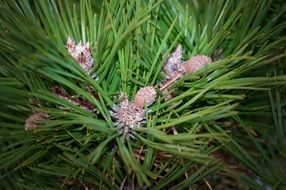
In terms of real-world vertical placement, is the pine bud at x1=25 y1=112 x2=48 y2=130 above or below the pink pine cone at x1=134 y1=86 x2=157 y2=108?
below

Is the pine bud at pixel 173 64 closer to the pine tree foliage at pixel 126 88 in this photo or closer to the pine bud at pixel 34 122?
the pine tree foliage at pixel 126 88

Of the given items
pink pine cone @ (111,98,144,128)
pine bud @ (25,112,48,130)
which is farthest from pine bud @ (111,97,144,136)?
pine bud @ (25,112,48,130)

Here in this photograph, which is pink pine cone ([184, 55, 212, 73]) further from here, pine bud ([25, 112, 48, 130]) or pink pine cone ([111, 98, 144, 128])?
pine bud ([25, 112, 48, 130])

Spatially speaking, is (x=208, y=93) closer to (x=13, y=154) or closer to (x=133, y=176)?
(x=133, y=176)

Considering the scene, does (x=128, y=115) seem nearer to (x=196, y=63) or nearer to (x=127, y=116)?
(x=127, y=116)

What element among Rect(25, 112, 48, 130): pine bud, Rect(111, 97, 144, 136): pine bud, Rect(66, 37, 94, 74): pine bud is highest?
Rect(66, 37, 94, 74): pine bud

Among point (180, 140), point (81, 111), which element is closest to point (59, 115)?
point (81, 111)
